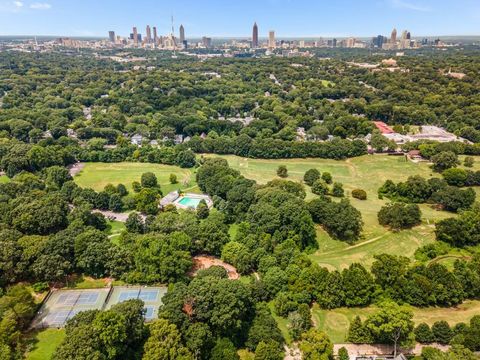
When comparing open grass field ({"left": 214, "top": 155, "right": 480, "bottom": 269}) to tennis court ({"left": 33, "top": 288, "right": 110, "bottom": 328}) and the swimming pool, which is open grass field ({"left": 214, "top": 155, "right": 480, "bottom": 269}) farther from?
tennis court ({"left": 33, "top": 288, "right": 110, "bottom": 328})

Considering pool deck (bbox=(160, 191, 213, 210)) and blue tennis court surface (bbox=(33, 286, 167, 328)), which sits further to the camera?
pool deck (bbox=(160, 191, 213, 210))

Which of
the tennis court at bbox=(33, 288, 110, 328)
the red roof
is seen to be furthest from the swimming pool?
the red roof

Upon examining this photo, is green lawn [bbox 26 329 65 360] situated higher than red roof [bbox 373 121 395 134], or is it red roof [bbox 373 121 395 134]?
red roof [bbox 373 121 395 134]

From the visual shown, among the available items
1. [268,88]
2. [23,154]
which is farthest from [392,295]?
[268,88]

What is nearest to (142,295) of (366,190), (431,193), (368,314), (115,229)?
(115,229)

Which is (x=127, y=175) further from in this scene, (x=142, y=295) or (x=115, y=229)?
(x=142, y=295)

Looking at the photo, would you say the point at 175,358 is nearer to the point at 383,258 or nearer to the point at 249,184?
the point at 383,258
